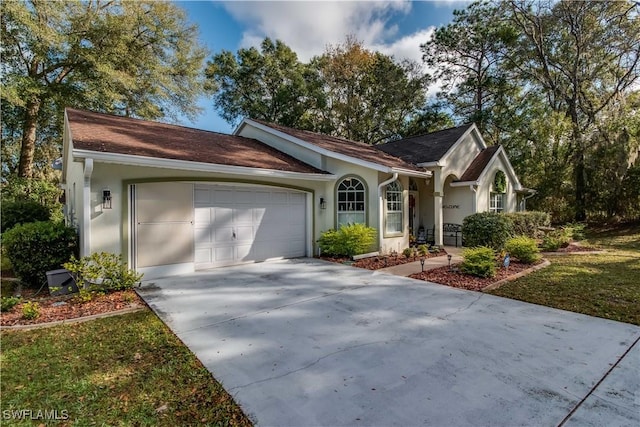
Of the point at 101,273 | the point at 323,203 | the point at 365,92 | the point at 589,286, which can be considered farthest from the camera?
the point at 365,92

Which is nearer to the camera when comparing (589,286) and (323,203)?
(589,286)

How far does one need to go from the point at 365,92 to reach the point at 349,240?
19.5m

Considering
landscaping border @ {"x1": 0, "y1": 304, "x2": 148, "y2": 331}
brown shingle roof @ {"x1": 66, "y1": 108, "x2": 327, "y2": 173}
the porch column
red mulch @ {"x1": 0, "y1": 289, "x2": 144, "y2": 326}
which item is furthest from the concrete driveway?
the porch column

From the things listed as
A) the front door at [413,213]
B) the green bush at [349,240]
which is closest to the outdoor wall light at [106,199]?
the green bush at [349,240]

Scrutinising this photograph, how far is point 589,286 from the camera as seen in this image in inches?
264

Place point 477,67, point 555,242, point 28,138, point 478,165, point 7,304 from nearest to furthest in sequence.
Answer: point 7,304 → point 555,242 → point 478,165 → point 28,138 → point 477,67

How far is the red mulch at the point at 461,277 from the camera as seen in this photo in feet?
22.7

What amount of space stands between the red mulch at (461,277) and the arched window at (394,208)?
9.61ft

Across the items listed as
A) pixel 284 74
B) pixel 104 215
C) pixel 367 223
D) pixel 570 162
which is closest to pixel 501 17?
pixel 570 162

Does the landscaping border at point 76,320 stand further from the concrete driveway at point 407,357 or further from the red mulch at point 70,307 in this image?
the concrete driveway at point 407,357

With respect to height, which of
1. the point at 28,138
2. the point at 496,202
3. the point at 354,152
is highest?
the point at 28,138

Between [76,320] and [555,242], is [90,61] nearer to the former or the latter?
[76,320]

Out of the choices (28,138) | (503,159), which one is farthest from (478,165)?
(28,138)

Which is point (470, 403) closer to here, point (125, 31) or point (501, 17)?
point (125, 31)
